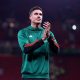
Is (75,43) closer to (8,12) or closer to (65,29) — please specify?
(65,29)

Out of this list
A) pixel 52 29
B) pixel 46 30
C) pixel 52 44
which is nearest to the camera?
pixel 46 30

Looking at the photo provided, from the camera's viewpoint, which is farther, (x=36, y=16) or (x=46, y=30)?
(x=36, y=16)

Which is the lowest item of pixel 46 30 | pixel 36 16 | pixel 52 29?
pixel 52 29

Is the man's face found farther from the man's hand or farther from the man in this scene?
the man's hand

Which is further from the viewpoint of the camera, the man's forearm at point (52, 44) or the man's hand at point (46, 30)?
the man's forearm at point (52, 44)

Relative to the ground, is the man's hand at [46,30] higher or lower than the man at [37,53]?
higher

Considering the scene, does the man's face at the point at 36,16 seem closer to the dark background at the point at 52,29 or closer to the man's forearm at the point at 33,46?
the man's forearm at the point at 33,46

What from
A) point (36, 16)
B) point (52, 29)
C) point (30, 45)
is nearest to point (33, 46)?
point (30, 45)

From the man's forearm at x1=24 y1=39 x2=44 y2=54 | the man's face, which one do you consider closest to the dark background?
the man's face

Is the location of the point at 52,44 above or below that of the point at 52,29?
above

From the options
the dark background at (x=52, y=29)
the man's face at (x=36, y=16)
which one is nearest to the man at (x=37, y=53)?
the man's face at (x=36, y=16)

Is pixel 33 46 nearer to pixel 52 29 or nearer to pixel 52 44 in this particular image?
pixel 52 44

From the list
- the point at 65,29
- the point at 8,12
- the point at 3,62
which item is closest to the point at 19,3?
the point at 8,12

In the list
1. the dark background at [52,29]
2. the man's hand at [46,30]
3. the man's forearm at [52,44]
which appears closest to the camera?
the man's hand at [46,30]
